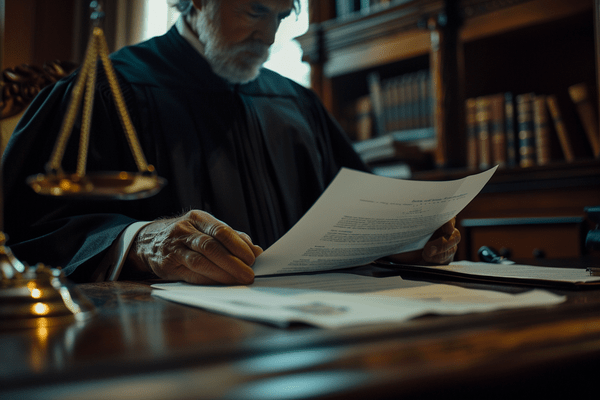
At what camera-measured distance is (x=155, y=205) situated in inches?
49.7

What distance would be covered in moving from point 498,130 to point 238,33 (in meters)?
1.26

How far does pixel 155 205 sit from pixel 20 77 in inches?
22.9

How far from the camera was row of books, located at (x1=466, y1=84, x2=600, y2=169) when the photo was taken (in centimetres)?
207

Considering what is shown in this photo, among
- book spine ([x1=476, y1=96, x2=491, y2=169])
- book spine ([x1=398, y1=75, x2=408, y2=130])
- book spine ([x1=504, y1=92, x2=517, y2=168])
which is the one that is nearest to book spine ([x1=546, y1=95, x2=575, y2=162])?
book spine ([x1=504, y1=92, x2=517, y2=168])

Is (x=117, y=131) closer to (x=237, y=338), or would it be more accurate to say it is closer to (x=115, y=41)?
(x=237, y=338)

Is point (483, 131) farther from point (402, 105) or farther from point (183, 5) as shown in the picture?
point (183, 5)

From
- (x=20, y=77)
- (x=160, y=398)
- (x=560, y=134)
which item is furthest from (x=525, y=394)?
(x=560, y=134)

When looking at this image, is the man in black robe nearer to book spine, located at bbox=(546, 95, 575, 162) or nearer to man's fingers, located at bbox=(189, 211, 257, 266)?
man's fingers, located at bbox=(189, 211, 257, 266)

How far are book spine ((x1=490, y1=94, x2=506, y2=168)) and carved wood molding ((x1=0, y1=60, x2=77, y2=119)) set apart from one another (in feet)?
5.58

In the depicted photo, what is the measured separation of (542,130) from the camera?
2.13 metres

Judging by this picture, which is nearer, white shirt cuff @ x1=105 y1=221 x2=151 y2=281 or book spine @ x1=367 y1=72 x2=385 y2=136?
white shirt cuff @ x1=105 y1=221 x2=151 y2=281

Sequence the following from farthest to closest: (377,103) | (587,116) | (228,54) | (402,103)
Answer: (377,103), (402,103), (587,116), (228,54)

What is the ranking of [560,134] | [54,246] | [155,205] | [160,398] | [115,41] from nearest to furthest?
[160,398], [54,246], [155,205], [560,134], [115,41]

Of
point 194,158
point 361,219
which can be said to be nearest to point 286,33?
point 194,158
